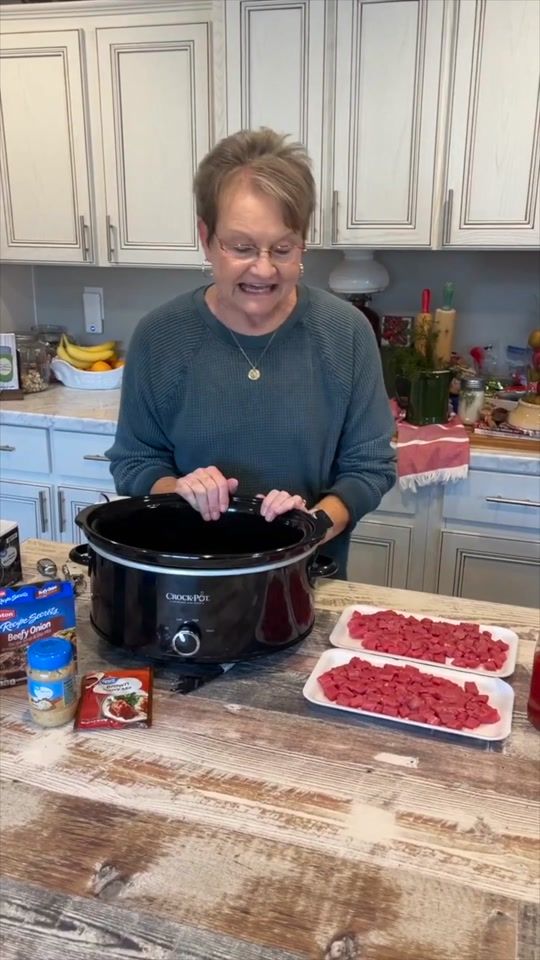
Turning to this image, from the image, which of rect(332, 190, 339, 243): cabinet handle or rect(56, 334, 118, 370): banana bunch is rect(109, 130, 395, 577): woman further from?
rect(56, 334, 118, 370): banana bunch

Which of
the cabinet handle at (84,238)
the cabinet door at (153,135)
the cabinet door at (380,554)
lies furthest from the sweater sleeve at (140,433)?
the cabinet handle at (84,238)

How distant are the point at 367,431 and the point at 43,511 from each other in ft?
4.95

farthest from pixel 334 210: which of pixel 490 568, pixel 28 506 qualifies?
pixel 28 506

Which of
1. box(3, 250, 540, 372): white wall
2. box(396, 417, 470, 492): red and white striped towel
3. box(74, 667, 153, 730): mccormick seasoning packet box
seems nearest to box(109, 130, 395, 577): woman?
box(74, 667, 153, 730): mccormick seasoning packet box

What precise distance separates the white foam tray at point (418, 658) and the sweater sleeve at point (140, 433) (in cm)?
41

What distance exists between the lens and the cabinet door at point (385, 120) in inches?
84.1

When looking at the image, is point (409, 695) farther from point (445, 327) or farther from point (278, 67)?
point (278, 67)

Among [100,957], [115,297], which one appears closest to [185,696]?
[100,957]

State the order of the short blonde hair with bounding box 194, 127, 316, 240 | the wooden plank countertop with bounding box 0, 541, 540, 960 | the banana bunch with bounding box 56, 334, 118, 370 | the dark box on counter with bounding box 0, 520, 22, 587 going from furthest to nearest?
the banana bunch with bounding box 56, 334, 118, 370 < the dark box on counter with bounding box 0, 520, 22, 587 < the short blonde hair with bounding box 194, 127, 316, 240 < the wooden plank countertop with bounding box 0, 541, 540, 960

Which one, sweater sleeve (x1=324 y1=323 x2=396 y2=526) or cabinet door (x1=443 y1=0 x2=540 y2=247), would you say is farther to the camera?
cabinet door (x1=443 y1=0 x2=540 y2=247)

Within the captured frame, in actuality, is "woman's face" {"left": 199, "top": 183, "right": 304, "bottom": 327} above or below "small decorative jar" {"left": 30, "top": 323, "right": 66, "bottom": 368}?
above

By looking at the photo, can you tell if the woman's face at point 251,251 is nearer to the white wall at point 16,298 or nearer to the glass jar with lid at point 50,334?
the glass jar with lid at point 50,334

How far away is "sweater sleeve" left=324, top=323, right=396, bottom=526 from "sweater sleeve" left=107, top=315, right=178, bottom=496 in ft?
1.01

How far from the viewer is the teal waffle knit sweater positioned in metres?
1.37
